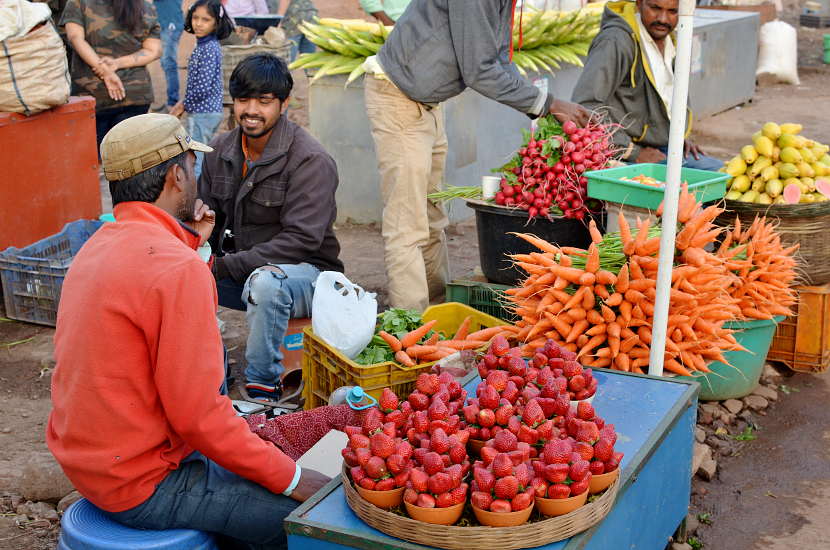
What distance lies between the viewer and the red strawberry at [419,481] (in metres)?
2.34

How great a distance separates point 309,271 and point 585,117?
1657mm

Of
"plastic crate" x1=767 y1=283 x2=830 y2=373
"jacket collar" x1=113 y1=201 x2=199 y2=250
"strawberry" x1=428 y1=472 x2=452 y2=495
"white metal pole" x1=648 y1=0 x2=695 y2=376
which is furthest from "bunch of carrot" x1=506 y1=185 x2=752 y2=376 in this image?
"jacket collar" x1=113 y1=201 x2=199 y2=250

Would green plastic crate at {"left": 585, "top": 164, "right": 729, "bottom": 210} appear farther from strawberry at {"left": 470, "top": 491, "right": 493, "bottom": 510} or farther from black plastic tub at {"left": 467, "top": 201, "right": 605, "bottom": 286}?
strawberry at {"left": 470, "top": 491, "right": 493, "bottom": 510}

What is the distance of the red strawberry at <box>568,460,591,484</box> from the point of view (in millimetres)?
2367

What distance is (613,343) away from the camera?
3873 millimetres

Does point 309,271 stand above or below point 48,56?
below

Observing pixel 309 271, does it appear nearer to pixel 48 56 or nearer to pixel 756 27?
pixel 48 56

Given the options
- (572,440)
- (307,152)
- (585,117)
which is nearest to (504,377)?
(572,440)

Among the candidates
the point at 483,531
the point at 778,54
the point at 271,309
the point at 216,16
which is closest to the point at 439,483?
the point at 483,531

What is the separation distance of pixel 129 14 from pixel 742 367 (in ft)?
15.4

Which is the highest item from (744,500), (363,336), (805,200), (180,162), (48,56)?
(48,56)

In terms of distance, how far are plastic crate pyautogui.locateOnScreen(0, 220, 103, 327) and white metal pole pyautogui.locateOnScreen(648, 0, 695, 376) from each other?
134 inches

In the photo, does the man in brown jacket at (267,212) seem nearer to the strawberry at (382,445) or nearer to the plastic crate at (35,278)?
the plastic crate at (35,278)

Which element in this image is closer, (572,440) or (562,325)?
(572,440)
